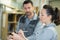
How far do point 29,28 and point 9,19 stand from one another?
26cm

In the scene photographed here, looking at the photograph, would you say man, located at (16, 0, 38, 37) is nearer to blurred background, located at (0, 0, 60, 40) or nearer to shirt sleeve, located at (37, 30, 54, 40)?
blurred background, located at (0, 0, 60, 40)

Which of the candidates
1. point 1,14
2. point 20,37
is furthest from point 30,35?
point 1,14

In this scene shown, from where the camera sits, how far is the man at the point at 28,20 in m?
1.54

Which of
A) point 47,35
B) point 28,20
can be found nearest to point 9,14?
point 28,20

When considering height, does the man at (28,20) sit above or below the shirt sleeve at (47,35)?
above

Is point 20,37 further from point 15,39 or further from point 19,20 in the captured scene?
point 19,20

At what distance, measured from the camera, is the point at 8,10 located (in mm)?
1623

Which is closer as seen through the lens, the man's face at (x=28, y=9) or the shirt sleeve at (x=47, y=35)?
the shirt sleeve at (x=47, y=35)

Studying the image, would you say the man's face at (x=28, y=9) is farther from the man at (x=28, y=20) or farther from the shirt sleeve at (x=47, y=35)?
the shirt sleeve at (x=47, y=35)

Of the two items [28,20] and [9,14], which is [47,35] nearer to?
[28,20]

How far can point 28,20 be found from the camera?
1.59 meters

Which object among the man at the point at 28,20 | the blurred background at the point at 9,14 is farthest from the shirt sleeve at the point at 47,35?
the blurred background at the point at 9,14

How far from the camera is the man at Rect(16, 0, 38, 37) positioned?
1543 mm

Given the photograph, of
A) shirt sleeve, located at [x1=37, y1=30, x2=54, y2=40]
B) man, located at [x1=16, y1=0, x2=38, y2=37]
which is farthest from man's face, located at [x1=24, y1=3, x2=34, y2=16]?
shirt sleeve, located at [x1=37, y1=30, x2=54, y2=40]
